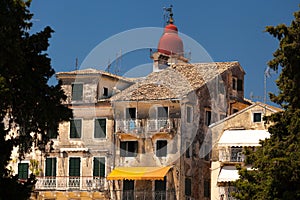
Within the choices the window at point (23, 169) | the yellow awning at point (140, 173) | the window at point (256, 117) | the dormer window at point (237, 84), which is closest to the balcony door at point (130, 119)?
the yellow awning at point (140, 173)

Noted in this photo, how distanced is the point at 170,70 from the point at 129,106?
4.68m

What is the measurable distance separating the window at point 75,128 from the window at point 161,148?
20.2 ft

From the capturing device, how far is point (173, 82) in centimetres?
6244

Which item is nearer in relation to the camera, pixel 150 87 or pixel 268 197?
pixel 268 197

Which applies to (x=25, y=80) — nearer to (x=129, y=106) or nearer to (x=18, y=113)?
(x=18, y=113)

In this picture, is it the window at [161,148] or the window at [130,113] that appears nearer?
the window at [161,148]

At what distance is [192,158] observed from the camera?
6156 cm

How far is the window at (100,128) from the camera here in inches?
2462

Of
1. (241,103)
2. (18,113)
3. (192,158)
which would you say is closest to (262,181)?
(18,113)

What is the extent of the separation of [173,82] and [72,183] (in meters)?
10.4

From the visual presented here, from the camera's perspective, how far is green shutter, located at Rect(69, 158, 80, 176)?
62375 mm

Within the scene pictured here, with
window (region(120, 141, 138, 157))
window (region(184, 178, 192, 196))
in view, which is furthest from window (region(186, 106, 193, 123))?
window (region(184, 178, 192, 196))

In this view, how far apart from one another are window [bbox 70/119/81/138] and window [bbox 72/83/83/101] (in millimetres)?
1642

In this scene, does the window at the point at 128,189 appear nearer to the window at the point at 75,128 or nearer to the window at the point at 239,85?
the window at the point at 75,128
